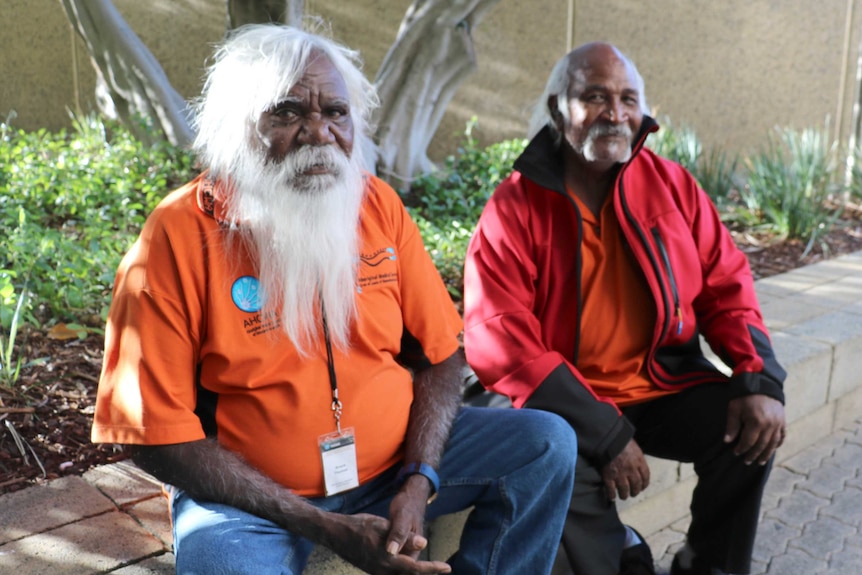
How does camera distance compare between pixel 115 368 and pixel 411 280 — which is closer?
pixel 115 368

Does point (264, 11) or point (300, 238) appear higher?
point (264, 11)

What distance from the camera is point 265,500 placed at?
196 centimetres

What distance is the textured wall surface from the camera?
741cm

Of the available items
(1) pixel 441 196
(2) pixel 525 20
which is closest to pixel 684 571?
(1) pixel 441 196

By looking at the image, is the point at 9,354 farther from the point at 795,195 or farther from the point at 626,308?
the point at 795,195

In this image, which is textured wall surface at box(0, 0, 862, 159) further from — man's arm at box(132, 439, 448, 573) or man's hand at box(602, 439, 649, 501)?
man's arm at box(132, 439, 448, 573)

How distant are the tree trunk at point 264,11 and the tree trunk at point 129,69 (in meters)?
1.04

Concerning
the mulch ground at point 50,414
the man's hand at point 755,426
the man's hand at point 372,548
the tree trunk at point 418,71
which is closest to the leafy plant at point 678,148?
the tree trunk at point 418,71

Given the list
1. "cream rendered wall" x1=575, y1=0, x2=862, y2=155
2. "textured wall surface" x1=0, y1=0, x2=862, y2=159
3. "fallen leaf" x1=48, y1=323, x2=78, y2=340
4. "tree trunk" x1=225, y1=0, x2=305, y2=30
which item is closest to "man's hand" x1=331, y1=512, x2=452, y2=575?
"fallen leaf" x1=48, y1=323, x2=78, y2=340

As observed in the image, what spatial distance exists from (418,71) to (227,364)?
422 cm

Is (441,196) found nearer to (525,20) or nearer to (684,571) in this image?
(525,20)

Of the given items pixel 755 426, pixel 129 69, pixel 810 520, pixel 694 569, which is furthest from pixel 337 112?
pixel 129 69

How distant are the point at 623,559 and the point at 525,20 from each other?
6.24 meters

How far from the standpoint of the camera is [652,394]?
280 cm
